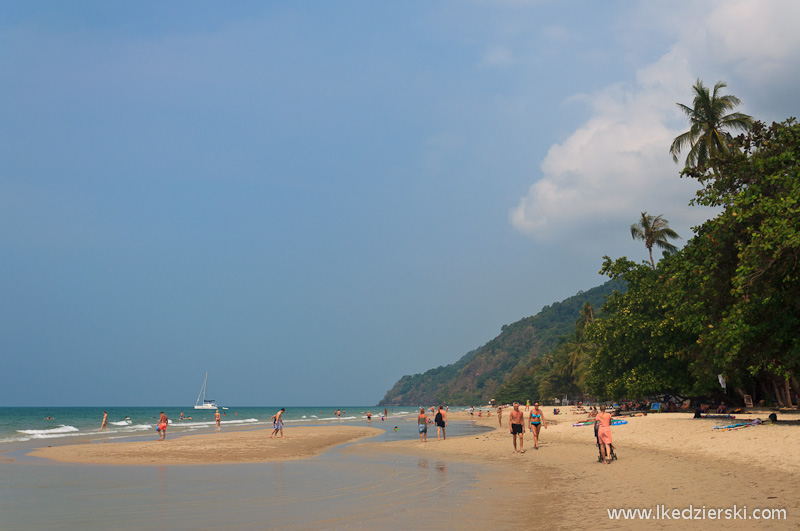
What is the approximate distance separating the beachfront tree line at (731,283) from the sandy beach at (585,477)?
10.1 feet

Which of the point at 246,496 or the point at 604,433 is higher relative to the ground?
the point at 604,433

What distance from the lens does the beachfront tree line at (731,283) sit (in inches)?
629

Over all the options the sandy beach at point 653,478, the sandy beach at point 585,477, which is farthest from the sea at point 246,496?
the sandy beach at point 653,478

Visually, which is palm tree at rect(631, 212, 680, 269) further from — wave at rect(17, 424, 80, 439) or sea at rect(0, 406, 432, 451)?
wave at rect(17, 424, 80, 439)

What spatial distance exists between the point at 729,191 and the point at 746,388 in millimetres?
18027

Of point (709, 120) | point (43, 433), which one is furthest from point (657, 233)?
point (43, 433)

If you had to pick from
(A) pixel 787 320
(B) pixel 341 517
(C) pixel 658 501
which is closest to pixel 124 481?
(B) pixel 341 517

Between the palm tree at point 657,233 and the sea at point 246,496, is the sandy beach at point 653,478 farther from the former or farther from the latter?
the palm tree at point 657,233

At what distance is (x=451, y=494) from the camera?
11578 mm

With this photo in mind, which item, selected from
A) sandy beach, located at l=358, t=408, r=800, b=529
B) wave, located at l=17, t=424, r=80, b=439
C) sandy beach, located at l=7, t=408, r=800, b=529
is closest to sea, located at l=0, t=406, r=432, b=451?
wave, located at l=17, t=424, r=80, b=439

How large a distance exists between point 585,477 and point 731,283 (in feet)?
32.4

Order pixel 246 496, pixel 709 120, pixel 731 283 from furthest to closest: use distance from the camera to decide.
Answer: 1. pixel 709 120
2. pixel 731 283
3. pixel 246 496

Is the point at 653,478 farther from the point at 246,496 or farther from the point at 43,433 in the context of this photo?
the point at 43,433

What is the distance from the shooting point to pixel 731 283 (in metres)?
18.9
